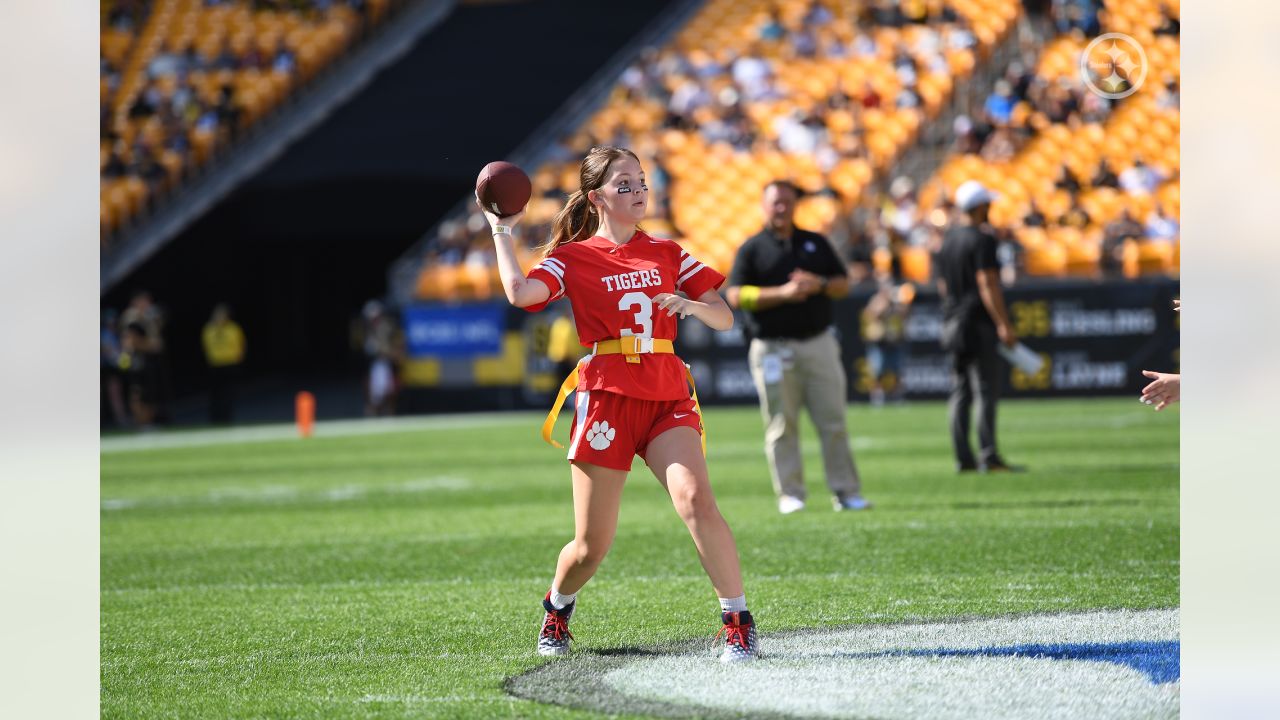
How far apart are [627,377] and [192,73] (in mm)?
31979

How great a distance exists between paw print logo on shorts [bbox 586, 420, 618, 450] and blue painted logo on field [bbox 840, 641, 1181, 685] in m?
1.17

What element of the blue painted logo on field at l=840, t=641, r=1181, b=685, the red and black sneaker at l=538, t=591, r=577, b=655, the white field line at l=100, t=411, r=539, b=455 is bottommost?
the white field line at l=100, t=411, r=539, b=455

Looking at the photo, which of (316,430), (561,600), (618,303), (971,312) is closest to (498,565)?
(561,600)

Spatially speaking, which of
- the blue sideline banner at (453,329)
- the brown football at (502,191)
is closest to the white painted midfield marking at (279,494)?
the brown football at (502,191)

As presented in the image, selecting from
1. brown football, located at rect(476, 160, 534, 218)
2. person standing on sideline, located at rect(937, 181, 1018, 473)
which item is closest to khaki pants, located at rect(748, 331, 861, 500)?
person standing on sideline, located at rect(937, 181, 1018, 473)

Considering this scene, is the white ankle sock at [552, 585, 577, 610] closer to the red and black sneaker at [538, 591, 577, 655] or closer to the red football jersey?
the red and black sneaker at [538, 591, 577, 655]

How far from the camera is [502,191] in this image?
17.9ft

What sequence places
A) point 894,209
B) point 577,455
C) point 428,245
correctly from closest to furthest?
point 577,455 < point 894,209 < point 428,245

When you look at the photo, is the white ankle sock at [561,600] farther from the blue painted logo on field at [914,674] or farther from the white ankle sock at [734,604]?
the white ankle sock at [734,604]

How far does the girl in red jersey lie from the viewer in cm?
555

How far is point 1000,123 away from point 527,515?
1742 cm
